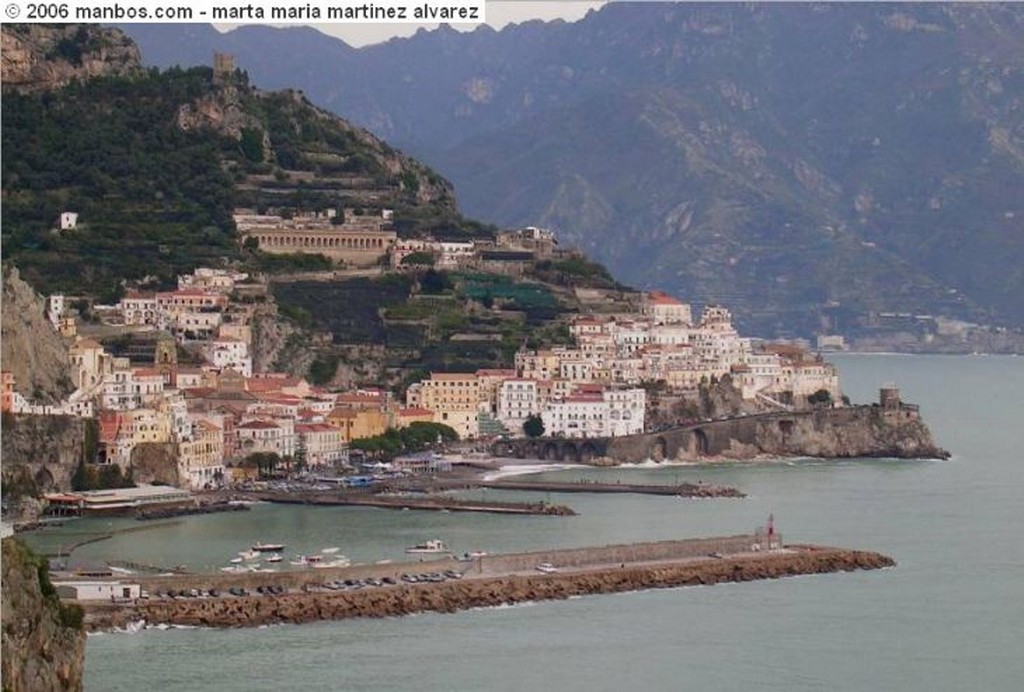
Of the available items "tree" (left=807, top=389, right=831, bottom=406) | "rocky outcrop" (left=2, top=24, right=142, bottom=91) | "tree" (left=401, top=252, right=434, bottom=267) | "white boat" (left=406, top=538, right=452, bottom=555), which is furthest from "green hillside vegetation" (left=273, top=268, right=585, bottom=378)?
"white boat" (left=406, top=538, right=452, bottom=555)

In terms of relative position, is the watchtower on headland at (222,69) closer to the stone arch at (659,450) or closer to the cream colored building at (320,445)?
the stone arch at (659,450)

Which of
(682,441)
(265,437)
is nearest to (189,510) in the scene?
(265,437)

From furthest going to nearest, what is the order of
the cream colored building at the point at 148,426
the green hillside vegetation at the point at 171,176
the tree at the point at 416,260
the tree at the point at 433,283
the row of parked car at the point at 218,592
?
the tree at the point at 416,260 < the tree at the point at 433,283 < the green hillside vegetation at the point at 171,176 < the cream colored building at the point at 148,426 < the row of parked car at the point at 218,592

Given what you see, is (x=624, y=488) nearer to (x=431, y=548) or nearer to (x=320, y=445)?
(x=320, y=445)

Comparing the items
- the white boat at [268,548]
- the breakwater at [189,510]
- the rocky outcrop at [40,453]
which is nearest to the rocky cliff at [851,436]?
the breakwater at [189,510]

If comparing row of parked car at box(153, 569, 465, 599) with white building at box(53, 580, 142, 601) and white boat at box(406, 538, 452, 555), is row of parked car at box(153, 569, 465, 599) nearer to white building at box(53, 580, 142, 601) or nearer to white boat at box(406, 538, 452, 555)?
white building at box(53, 580, 142, 601)

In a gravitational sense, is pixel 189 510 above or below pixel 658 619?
above
